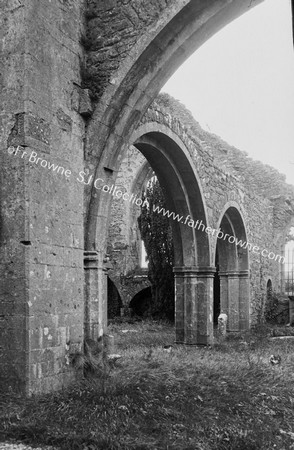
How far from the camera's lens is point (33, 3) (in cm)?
443

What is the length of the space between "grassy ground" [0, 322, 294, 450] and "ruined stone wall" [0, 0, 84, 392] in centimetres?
38

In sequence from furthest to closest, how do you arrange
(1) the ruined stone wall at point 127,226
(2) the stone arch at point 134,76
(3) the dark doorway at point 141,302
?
(1) the ruined stone wall at point 127,226, (3) the dark doorway at point 141,302, (2) the stone arch at point 134,76

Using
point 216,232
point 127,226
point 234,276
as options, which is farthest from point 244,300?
point 127,226

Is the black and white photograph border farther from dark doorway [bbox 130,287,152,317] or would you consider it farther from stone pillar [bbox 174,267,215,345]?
dark doorway [bbox 130,287,152,317]

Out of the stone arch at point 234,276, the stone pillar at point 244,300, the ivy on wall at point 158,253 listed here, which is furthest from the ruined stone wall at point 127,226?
the stone pillar at point 244,300

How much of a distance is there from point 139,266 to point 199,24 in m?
13.5

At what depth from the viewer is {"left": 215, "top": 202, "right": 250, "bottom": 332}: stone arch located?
46.1ft

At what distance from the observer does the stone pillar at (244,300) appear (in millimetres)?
14141

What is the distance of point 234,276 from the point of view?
46.3ft

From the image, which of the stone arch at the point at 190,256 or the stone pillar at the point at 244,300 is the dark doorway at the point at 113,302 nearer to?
the stone pillar at the point at 244,300

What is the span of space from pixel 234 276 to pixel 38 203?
10.4 meters

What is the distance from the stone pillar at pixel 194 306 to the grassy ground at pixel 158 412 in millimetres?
4484

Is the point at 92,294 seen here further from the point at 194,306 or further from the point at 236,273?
the point at 236,273

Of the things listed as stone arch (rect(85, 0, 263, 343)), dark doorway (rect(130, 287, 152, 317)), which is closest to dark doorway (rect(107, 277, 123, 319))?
dark doorway (rect(130, 287, 152, 317))
